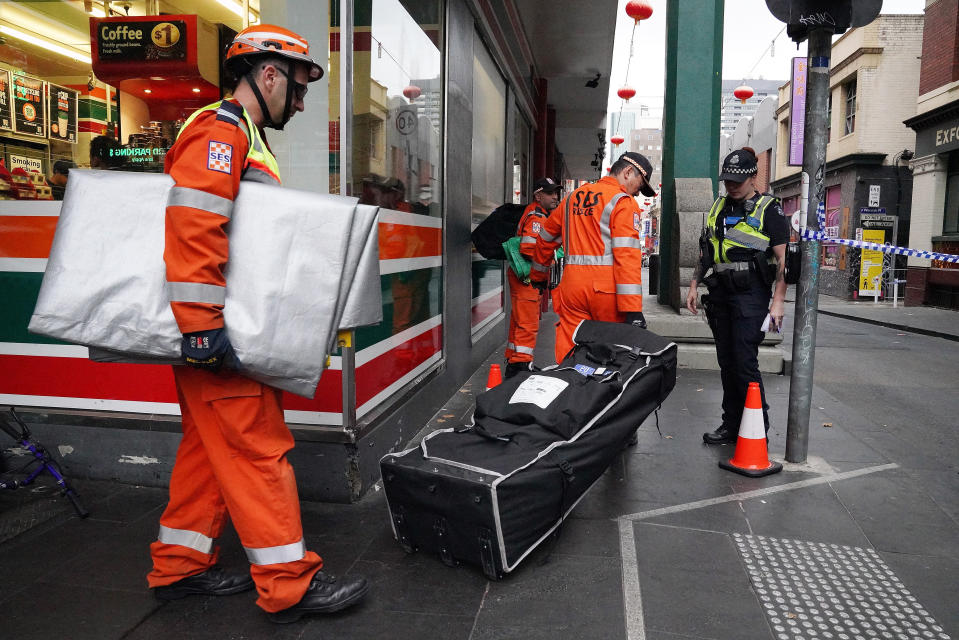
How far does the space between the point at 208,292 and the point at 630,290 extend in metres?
2.92

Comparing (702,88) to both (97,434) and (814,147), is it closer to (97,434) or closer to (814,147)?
(814,147)

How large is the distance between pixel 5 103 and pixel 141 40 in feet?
4.42

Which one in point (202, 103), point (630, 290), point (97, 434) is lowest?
point (97, 434)

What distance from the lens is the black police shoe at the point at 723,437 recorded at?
17.0 ft

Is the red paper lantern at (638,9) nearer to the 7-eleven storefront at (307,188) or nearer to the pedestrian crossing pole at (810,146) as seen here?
the 7-eleven storefront at (307,188)

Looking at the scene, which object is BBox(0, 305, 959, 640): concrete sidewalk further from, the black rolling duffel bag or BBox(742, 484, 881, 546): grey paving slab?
the black rolling duffel bag

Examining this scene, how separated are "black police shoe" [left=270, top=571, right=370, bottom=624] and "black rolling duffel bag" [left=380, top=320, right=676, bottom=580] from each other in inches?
17.9

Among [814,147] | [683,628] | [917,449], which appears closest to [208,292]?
[683,628]

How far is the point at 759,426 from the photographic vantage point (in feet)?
14.9

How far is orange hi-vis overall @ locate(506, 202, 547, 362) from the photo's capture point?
655 centimetres

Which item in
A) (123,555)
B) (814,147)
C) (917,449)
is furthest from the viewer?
(917,449)

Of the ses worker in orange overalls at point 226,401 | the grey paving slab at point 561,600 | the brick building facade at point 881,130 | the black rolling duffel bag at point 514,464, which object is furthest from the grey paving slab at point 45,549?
the brick building facade at point 881,130

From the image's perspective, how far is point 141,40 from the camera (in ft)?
16.7

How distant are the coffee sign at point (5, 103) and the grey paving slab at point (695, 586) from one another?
4138 mm
